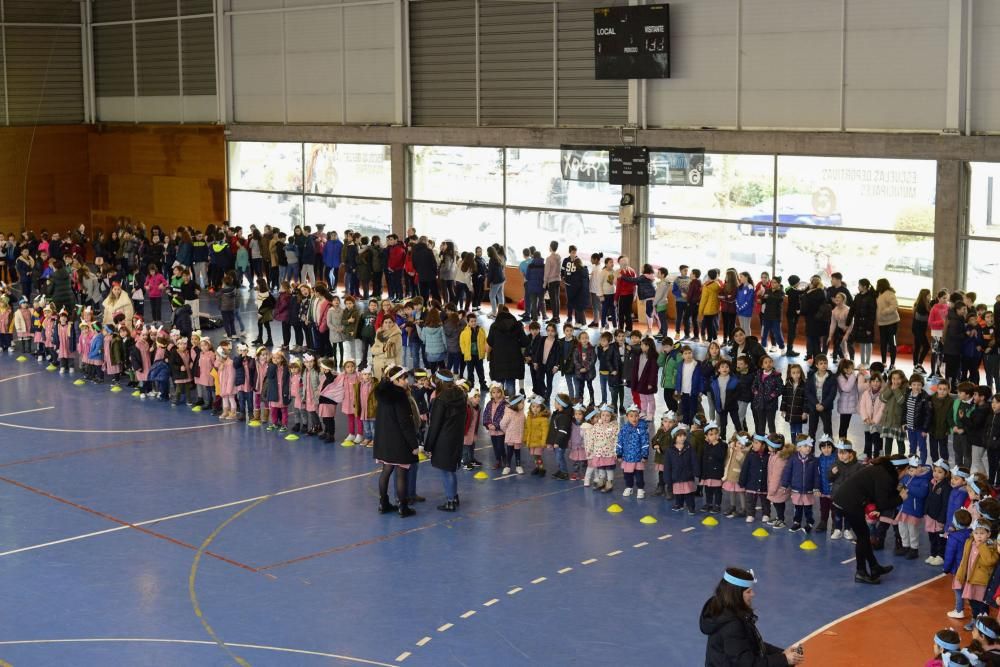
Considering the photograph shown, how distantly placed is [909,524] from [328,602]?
324 inches

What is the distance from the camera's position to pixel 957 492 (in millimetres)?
17656

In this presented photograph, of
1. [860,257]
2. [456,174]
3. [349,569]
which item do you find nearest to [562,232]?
[456,174]

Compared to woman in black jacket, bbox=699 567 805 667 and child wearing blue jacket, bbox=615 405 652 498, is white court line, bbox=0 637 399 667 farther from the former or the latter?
child wearing blue jacket, bbox=615 405 652 498

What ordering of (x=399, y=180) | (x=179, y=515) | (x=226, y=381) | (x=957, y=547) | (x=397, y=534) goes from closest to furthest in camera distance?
(x=957, y=547), (x=397, y=534), (x=179, y=515), (x=226, y=381), (x=399, y=180)

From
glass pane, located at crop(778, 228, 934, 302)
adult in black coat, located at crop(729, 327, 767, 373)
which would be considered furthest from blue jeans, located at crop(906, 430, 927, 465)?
glass pane, located at crop(778, 228, 934, 302)

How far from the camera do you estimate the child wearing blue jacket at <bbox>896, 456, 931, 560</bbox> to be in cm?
1830

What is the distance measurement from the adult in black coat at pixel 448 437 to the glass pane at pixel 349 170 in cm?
2477

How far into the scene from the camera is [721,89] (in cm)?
3497

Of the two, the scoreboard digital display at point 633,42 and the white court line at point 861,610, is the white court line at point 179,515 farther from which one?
the scoreboard digital display at point 633,42

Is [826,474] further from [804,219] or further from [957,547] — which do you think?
[804,219]

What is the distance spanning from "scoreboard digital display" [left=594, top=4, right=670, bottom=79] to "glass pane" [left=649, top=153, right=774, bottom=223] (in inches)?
99.3

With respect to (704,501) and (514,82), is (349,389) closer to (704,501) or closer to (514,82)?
(704,501)

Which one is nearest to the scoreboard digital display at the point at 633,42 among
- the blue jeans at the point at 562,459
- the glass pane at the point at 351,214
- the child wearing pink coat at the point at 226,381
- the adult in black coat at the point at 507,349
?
the glass pane at the point at 351,214

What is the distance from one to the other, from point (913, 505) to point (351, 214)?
30969 mm
